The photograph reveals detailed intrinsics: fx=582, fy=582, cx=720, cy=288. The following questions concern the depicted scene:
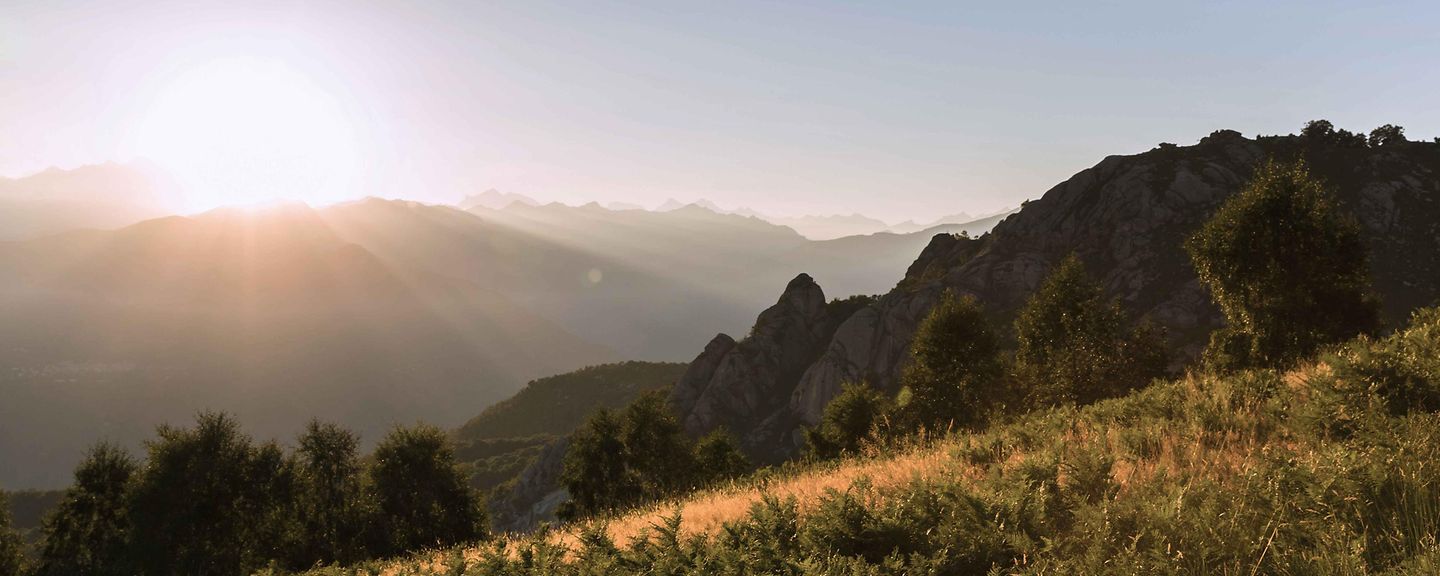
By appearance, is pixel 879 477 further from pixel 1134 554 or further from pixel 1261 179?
pixel 1261 179

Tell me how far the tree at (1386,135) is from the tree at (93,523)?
163 meters

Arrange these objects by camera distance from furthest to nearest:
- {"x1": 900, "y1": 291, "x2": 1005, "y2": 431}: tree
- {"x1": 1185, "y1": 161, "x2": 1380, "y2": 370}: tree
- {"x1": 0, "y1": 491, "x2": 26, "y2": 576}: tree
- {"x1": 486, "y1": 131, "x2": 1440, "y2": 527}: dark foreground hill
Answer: {"x1": 486, "y1": 131, "x2": 1440, "y2": 527}: dark foreground hill → {"x1": 900, "y1": 291, "x2": 1005, "y2": 431}: tree → {"x1": 0, "y1": 491, "x2": 26, "y2": 576}: tree → {"x1": 1185, "y1": 161, "x2": 1380, "y2": 370}: tree

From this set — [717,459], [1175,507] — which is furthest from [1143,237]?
[1175,507]

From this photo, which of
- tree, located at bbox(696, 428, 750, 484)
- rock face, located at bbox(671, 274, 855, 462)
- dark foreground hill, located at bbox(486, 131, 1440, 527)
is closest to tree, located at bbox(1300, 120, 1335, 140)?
→ dark foreground hill, located at bbox(486, 131, 1440, 527)

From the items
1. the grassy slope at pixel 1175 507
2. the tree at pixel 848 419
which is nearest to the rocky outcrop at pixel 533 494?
the tree at pixel 848 419

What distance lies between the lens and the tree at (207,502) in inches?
1247

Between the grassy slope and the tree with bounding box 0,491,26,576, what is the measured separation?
126 feet

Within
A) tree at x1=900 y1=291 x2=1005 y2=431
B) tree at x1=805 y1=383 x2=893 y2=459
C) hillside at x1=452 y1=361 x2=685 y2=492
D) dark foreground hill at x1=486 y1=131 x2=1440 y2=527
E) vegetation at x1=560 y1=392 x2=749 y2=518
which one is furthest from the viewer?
hillside at x1=452 y1=361 x2=685 y2=492

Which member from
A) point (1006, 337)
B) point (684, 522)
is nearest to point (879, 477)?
point (684, 522)

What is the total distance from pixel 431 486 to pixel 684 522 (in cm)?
3378

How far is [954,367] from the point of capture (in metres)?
42.6

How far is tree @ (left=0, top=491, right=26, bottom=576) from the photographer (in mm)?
30422

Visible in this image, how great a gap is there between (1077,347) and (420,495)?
46.1 meters

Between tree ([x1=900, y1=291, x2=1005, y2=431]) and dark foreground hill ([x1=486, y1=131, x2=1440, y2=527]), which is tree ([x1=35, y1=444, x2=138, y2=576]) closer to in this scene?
tree ([x1=900, y1=291, x2=1005, y2=431])
